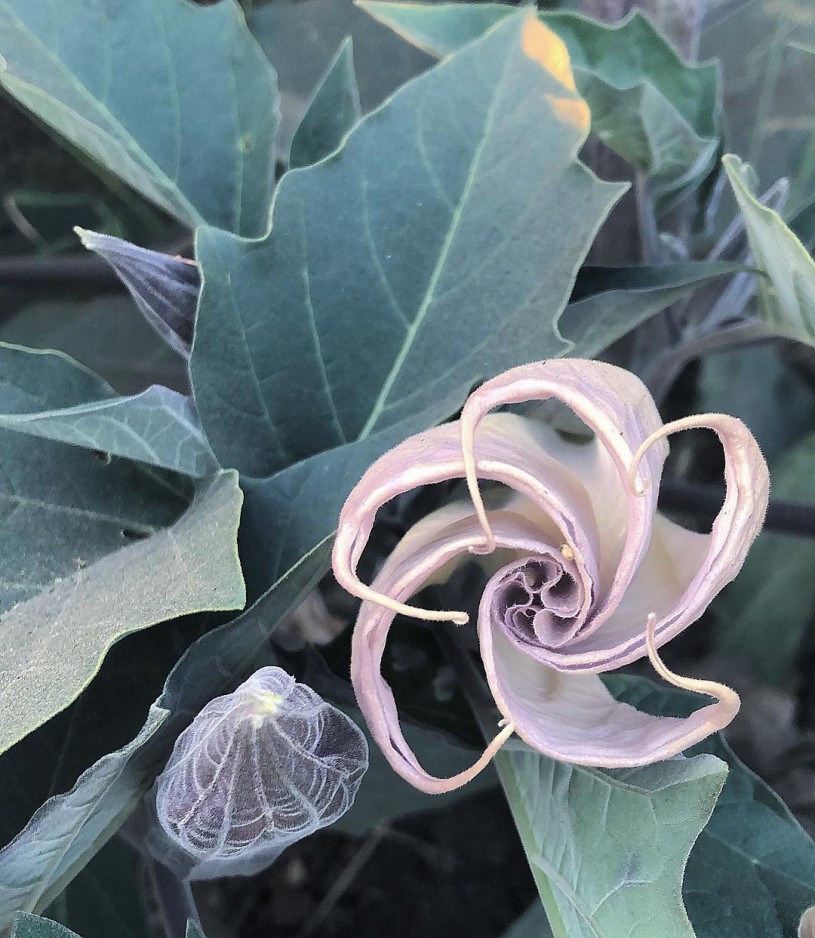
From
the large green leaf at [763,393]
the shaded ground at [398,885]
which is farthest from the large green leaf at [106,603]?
the large green leaf at [763,393]

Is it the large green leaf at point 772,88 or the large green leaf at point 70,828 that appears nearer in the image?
the large green leaf at point 70,828

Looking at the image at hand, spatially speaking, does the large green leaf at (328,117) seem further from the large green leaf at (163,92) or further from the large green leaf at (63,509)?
the large green leaf at (63,509)

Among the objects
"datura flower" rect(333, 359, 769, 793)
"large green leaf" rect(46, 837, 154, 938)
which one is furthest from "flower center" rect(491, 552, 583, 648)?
"large green leaf" rect(46, 837, 154, 938)

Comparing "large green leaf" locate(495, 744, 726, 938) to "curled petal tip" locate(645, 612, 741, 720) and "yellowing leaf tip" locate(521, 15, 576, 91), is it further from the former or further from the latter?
"yellowing leaf tip" locate(521, 15, 576, 91)

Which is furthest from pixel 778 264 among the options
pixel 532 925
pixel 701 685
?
pixel 532 925

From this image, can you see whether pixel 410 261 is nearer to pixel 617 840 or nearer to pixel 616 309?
pixel 616 309
